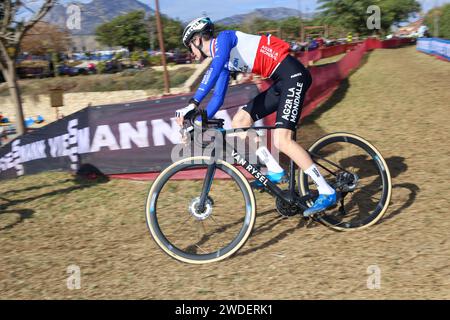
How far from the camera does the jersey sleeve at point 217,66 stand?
3838 mm

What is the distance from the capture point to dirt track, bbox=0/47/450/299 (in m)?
3.66

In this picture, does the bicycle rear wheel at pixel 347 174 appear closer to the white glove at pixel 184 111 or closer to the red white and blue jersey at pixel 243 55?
the red white and blue jersey at pixel 243 55

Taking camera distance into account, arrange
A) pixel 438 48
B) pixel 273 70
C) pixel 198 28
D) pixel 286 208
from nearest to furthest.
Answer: pixel 198 28 < pixel 273 70 < pixel 286 208 < pixel 438 48

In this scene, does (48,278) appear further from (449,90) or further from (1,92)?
(1,92)

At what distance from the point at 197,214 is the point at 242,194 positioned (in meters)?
0.54

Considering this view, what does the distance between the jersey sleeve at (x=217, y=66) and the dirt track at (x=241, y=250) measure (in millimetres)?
1604

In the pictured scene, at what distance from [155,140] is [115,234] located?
2.35m

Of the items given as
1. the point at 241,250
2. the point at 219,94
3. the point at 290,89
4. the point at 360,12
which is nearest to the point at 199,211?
the point at 241,250

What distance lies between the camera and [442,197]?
206 inches

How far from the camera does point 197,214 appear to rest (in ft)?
13.5

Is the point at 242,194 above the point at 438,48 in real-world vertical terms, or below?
above

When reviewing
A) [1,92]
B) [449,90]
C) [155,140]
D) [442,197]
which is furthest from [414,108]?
[1,92]

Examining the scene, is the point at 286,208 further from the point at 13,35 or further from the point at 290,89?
the point at 13,35

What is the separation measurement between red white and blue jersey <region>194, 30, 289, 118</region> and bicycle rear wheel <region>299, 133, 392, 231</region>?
0.98m
